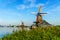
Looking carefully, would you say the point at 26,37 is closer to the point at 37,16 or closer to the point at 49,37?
the point at 49,37

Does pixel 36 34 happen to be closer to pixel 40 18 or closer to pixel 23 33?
pixel 23 33

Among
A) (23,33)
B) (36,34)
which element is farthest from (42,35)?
(23,33)

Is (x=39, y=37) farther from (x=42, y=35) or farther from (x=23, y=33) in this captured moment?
(x=23, y=33)

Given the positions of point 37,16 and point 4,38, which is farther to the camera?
point 37,16

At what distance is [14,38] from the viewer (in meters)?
19.3

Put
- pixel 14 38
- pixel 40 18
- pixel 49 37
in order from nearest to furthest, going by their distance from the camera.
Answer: pixel 14 38 → pixel 49 37 → pixel 40 18

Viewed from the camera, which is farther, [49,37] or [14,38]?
[49,37]

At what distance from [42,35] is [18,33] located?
2579 mm

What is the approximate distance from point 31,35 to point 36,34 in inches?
32.4

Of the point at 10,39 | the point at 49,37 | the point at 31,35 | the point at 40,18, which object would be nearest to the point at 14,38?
the point at 10,39

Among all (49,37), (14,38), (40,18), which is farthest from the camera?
(40,18)

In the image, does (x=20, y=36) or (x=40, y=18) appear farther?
(x=40, y=18)

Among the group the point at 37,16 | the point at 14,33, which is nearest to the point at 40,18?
the point at 37,16

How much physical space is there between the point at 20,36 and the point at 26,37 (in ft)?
1.95
